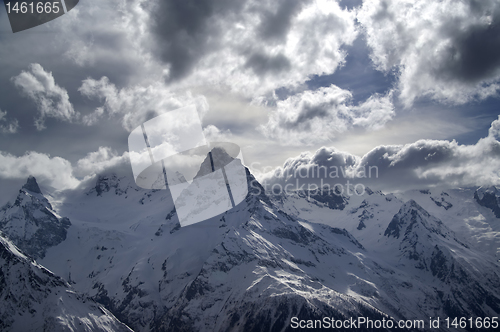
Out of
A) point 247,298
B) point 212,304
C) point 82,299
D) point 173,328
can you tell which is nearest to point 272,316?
point 247,298

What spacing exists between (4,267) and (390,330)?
601 ft

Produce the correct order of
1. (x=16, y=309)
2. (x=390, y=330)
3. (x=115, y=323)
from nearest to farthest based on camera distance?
(x=16, y=309) → (x=115, y=323) → (x=390, y=330)

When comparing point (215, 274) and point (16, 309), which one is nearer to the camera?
point (16, 309)

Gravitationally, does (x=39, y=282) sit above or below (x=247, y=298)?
above

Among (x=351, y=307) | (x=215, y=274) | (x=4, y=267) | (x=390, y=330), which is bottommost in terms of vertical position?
(x=390, y=330)

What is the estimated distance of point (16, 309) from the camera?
13400 centimetres

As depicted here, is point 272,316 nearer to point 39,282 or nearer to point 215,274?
point 215,274

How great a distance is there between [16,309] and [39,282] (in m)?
12.7

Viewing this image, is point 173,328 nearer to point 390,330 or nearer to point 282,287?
point 282,287

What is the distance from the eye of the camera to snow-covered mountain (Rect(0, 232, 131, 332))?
13238 centimetres

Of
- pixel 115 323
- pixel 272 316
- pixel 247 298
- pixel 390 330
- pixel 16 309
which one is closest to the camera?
pixel 16 309

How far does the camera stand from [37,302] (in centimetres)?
13888

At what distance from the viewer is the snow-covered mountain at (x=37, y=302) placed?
13238 centimetres

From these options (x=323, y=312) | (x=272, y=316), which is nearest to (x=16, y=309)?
(x=272, y=316)
